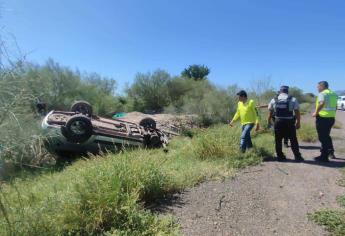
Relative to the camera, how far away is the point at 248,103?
340 inches

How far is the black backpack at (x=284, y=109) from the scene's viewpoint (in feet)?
25.6

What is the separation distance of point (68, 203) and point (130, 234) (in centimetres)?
94

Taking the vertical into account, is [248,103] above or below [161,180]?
above

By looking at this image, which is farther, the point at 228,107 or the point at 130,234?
the point at 228,107

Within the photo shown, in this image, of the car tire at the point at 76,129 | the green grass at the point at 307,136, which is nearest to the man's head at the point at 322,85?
the green grass at the point at 307,136

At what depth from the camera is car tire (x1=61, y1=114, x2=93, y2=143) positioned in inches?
417

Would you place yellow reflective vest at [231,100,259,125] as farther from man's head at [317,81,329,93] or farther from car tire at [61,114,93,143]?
car tire at [61,114,93,143]

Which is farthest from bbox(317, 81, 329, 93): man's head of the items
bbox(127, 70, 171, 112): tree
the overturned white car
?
bbox(127, 70, 171, 112): tree

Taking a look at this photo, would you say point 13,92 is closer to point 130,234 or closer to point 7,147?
point 7,147

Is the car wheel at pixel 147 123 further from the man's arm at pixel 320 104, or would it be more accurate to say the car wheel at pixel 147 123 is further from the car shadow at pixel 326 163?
the man's arm at pixel 320 104

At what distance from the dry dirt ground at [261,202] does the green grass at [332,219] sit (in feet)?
0.36

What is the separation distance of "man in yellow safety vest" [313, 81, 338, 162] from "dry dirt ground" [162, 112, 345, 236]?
68 centimetres

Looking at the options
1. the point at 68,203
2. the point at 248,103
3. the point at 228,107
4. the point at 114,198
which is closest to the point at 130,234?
the point at 114,198

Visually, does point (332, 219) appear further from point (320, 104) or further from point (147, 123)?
point (147, 123)
